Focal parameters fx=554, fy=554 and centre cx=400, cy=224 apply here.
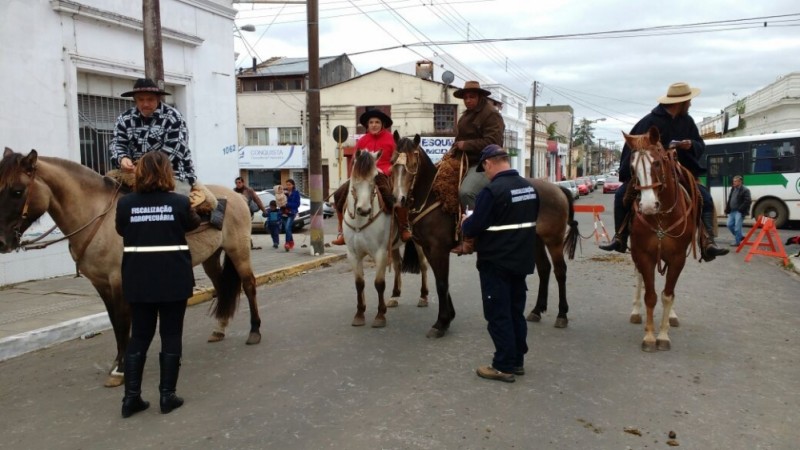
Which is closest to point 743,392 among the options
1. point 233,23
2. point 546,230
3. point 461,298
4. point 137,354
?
point 546,230

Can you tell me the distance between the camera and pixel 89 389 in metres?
4.85

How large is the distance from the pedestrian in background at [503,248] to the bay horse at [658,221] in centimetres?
141

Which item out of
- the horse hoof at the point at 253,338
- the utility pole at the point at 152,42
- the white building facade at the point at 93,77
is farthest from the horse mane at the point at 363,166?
the white building facade at the point at 93,77

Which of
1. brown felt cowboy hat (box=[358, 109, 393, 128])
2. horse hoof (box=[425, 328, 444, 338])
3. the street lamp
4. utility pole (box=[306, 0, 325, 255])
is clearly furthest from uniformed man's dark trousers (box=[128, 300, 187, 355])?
the street lamp

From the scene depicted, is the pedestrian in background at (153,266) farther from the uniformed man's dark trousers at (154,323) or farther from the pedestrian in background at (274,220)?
the pedestrian in background at (274,220)

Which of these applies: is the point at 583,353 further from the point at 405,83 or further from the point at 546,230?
the point at 405,83

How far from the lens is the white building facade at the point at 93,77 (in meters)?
8.73

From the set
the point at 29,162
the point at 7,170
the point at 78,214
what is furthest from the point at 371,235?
the point at 7,170

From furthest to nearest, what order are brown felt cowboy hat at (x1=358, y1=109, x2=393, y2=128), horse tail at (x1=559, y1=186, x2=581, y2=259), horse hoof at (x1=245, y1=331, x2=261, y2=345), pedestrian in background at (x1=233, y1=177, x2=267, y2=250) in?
pedestrian in background at (x1=233, y1=177, x2=267, y2=250) → horse tail at (x1=559, y1=186, x2=581, y2=259) → brown felt cowboy hat at (x1=358, y1=109, x2=393, y2=128) → horse hoof at (x1=245, y1=331, x2=261, y2=345)

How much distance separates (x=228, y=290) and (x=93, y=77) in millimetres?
6350

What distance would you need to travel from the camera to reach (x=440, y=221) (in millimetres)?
6277

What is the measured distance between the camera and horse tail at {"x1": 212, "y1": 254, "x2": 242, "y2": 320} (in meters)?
6.34

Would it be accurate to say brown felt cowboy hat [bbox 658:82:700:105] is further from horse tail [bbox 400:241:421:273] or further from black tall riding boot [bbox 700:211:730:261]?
horse tail [bbox 400:241:421:273]

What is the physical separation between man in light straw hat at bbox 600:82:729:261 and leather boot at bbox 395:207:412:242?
93.3 inches
